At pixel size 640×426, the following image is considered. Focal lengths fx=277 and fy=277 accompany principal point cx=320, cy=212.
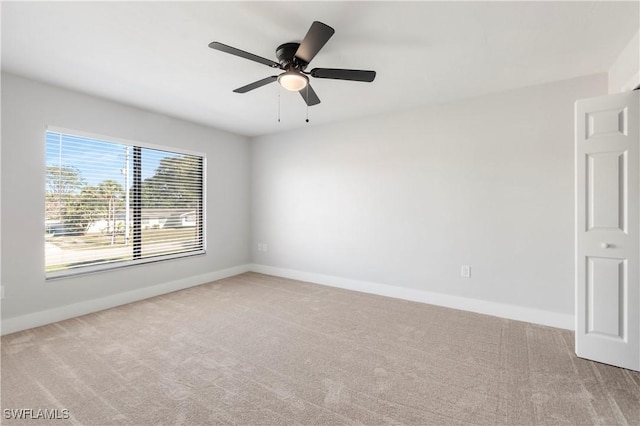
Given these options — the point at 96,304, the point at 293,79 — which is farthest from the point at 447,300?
the point at 96,304

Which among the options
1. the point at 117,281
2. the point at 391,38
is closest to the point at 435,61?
the point at 391,38

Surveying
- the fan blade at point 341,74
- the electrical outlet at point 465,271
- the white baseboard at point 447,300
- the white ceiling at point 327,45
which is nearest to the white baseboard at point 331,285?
the white baseboard at point 447,300

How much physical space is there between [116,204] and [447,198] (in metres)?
4.27

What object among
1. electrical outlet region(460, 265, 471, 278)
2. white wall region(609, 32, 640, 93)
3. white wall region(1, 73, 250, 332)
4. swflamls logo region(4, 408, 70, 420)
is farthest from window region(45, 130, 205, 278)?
white wall region(609, 32, 640, 93)

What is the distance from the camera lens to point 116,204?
3.60 meters

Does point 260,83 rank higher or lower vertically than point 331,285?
higher

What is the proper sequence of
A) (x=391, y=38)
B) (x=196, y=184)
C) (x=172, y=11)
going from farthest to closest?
(x=196, y=184) → (x=391, y=38) → (x=172, y=11)

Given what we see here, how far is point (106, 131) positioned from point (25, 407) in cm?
292

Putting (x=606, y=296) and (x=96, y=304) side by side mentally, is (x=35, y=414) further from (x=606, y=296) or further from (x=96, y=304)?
(x=606, y=296)

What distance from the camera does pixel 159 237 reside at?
409 centimetres

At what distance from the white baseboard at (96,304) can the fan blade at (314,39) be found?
361 centimetres

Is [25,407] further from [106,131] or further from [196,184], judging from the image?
[196,184]

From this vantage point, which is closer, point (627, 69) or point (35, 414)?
point (35, 414)

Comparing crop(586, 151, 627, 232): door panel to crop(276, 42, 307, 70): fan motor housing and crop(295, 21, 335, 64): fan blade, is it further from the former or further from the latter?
crop(276, 42, 307, 70): fan motor housing
